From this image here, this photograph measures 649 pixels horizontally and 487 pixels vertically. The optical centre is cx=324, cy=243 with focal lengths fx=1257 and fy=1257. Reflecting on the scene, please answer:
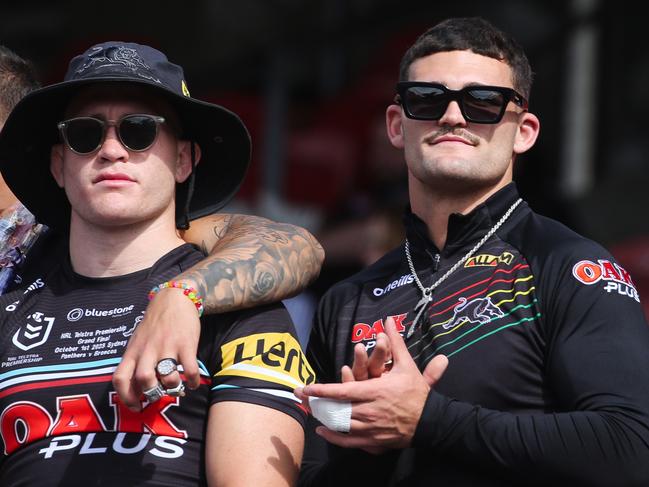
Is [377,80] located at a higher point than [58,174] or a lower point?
higher

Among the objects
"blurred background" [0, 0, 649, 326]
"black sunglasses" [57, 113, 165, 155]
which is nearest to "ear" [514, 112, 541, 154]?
"black sunglasses" [57, 113, 165, 155]

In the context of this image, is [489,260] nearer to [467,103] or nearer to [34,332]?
[467,103]

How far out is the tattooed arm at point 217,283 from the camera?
115 inches

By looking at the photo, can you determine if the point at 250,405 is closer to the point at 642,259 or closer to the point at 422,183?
the point at 422,183

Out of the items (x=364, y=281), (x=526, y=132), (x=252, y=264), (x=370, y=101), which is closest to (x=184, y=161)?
(x=252, y=264)

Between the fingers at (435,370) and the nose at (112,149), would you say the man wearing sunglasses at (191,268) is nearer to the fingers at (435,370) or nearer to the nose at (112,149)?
the nose at (112,149)

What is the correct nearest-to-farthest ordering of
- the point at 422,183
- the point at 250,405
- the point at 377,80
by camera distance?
the point at 250,405, the point at 422,183, the point at 377,80

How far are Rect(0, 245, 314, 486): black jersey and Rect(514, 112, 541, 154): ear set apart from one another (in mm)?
828

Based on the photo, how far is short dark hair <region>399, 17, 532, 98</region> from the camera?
3.50 m

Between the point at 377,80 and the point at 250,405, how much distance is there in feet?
20.5

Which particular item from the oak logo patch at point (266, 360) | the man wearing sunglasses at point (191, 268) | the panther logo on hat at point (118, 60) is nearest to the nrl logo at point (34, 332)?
the man wearing sunglasses at point (191, 268)

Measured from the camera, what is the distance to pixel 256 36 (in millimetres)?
11828

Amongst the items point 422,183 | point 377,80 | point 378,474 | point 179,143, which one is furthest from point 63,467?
point 377,80

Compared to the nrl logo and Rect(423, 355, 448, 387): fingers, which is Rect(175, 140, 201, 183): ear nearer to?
the nrl logo
